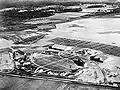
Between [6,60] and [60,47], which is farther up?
[60,47]

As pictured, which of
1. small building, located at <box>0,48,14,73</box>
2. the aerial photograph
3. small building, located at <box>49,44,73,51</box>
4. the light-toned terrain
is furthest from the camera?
small building, located at <box>49,44,73,51</box>

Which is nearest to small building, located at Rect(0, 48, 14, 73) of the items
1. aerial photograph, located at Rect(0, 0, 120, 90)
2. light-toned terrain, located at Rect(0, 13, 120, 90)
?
aerial photograph, located at Rect(0, 0, 120, 90)

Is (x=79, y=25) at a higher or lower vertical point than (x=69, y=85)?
higher

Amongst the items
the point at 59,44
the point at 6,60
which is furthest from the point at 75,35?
the point at 6,60

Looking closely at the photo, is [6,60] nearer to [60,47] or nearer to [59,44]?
[60,47]

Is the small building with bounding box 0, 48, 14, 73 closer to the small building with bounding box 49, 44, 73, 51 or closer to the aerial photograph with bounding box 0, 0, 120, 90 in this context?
the aerial photograph with bounding box 0, 0, 120, 90

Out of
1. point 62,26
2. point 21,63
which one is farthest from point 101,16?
point 21,63

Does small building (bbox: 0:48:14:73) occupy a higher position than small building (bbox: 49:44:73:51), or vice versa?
small building (bbox: 49:44:73:51)

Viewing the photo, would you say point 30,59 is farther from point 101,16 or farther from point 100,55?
point 101,16
